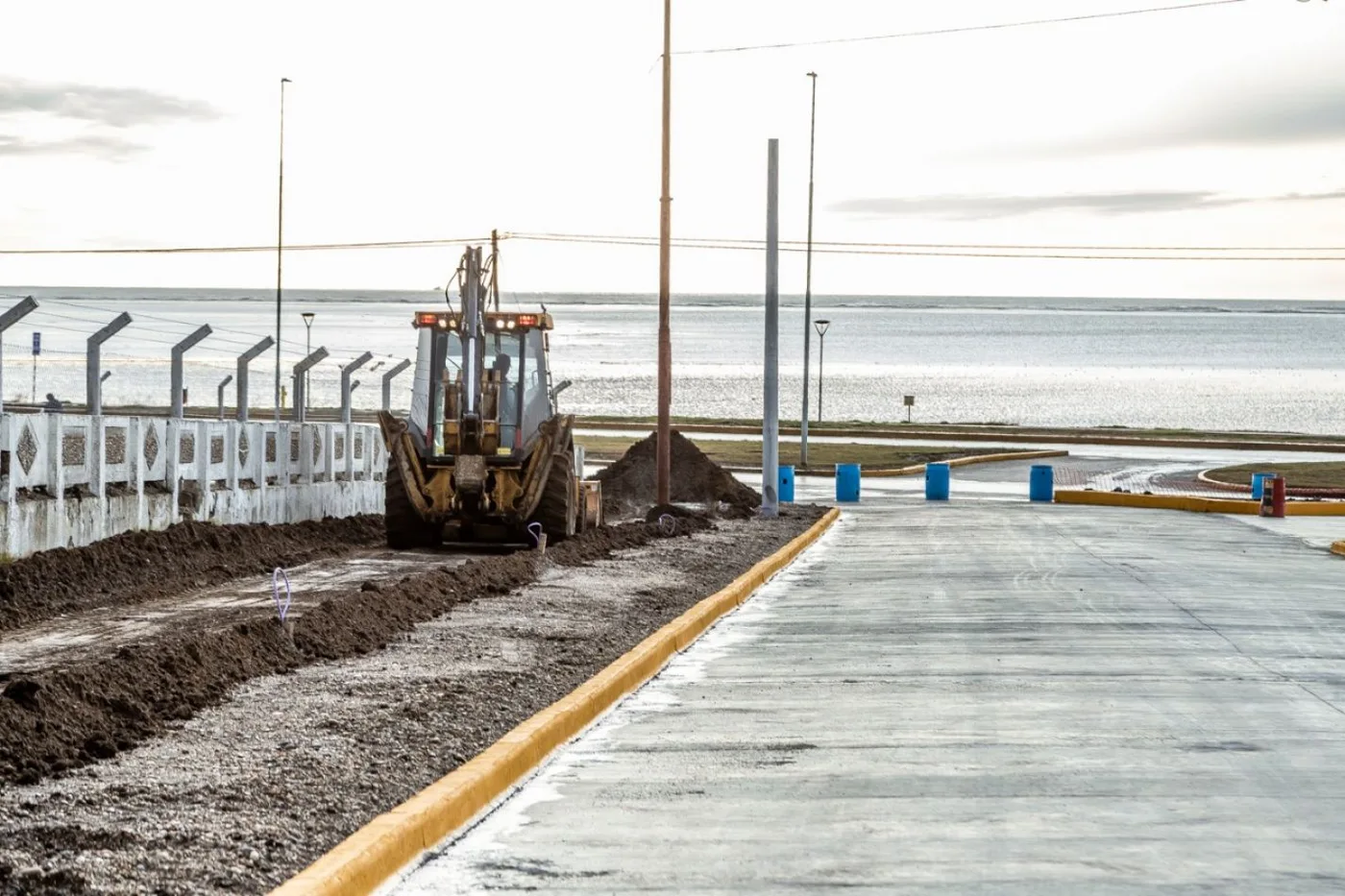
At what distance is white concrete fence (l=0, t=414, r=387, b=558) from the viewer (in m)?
18.0

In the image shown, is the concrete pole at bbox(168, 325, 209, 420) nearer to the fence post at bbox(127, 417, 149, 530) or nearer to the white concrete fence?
the white concrete fence

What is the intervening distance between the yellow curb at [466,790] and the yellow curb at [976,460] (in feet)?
102

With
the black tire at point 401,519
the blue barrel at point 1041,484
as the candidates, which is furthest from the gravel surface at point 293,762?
the blue barrel at point 1041,484

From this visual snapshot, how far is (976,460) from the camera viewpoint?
49250 millimetres

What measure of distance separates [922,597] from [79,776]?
10.8m

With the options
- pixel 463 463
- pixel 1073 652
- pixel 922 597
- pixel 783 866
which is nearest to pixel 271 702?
pixel 783 866

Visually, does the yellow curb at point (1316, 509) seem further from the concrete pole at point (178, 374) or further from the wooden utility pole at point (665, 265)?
the concrete pole at point (178, 374)

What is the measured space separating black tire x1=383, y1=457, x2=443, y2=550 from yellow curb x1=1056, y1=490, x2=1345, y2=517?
16481 millimetres

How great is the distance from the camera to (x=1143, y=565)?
21.7m

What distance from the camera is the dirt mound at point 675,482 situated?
34406 mm

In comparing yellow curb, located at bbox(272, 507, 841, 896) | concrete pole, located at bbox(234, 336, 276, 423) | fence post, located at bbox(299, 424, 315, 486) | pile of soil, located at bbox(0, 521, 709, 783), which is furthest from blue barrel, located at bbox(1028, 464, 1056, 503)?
yellow curb, located at bbox(272, 507, 841, 896)

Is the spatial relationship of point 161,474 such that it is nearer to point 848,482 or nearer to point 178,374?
point 178,374

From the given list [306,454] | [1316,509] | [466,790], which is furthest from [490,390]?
[1316,509]

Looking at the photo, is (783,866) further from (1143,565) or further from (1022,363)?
(1022,363)
